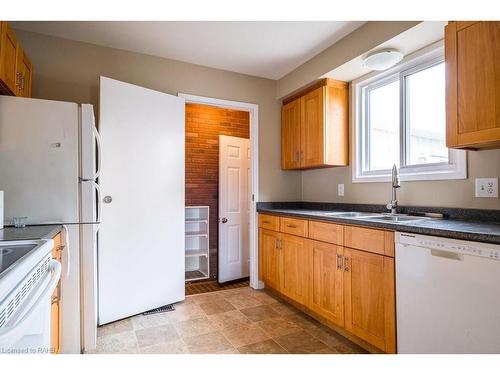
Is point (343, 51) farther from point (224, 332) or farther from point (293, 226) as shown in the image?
point (224, 332)

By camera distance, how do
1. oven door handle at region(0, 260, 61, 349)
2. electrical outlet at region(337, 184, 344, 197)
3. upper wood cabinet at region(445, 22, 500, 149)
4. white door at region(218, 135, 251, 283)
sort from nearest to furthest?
oven door handle at region(0, 260, 61, 349) < upper wood cabinet at region(445, 22, 500, 149) < electrical outlet at region(337, 184, 344, 197) < white door at region(218, 135, 251, 283)

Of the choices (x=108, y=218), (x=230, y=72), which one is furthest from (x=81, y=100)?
(x=230, y=72)

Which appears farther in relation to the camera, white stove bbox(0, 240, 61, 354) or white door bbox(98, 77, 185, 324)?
white door bbox(98, 77, 185, 324)

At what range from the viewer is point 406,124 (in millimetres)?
2338

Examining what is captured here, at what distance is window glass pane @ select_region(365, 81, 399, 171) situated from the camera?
2449 mm

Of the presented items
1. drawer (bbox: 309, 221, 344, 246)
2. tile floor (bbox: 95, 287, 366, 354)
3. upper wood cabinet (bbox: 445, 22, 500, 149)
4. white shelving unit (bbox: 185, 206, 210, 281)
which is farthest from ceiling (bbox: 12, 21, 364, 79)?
tile floor (bbox: 95, 287, 366, 354)

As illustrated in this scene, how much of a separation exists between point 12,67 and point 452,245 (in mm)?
2695

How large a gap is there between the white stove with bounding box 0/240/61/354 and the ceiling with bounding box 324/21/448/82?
2.37 meters

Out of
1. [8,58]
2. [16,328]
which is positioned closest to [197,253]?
[8,58]

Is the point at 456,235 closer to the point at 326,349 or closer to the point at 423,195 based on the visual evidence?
the point at 423,195

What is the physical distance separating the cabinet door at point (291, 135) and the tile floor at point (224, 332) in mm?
1493

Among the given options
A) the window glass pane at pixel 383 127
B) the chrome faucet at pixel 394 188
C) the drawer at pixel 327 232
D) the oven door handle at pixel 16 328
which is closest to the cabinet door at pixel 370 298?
the drawer at pixel 327 232

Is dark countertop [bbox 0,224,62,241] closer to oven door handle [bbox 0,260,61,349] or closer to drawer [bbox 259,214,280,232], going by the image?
oven door handle [bbox 0,260,61,349]
